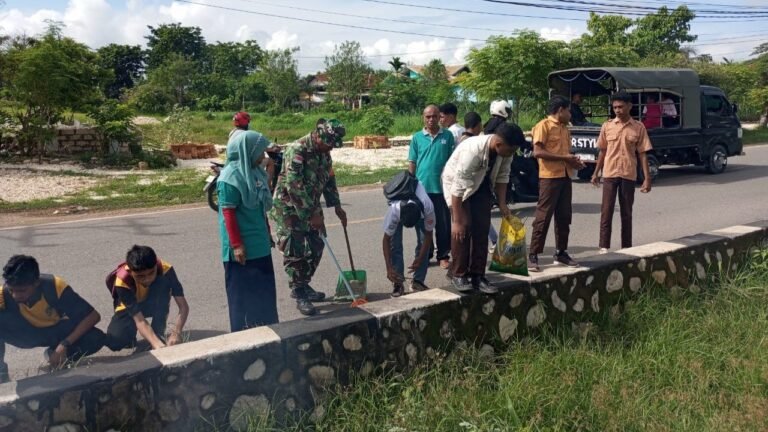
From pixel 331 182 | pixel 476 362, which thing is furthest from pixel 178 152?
pixel 476 362

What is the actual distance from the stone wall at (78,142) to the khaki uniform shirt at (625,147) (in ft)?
43.3

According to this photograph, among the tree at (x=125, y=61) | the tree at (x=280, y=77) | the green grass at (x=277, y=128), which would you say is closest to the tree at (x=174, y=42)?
the tree at (x=125, y=61)

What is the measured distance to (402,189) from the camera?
5.60 metres

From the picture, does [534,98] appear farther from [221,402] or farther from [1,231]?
[221,402]

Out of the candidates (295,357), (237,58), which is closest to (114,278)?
(295,357)

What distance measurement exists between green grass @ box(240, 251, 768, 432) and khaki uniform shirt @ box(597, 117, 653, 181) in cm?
206

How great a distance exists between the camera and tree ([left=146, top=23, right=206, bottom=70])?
221 ft

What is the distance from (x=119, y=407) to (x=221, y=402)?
17.6 inches

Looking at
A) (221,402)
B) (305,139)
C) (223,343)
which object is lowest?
(221,402)

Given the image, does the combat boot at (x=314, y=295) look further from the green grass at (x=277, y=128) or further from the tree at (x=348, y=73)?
the tree at (x=348, y=73)

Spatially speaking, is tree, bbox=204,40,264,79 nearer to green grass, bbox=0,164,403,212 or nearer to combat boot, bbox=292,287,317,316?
green grass, bbox=0,164,403,212

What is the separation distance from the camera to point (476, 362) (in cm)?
394

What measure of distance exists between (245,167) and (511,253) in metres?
1.79

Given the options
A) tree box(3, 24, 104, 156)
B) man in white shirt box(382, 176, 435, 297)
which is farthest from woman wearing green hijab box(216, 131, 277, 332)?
tree box(3, 24, 104, 156)
